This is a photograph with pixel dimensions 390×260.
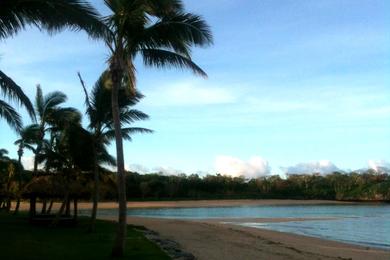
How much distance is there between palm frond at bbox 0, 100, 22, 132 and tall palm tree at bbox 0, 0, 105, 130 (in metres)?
1.71

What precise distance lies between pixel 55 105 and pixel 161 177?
239ft

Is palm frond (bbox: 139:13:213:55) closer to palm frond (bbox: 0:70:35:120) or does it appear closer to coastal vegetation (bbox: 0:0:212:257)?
coastal vegetation (bbox: 0:0:212:257)

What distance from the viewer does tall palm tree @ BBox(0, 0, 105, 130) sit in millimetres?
9789

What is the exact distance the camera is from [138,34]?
13.3 metres

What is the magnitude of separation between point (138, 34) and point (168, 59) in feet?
3.48

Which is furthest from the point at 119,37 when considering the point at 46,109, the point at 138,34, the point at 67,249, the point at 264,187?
the point at 264,187

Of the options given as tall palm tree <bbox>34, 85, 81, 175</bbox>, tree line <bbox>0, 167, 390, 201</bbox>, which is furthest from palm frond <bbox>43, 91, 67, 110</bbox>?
tree line <bbox>0, 167, 390, 201</bbox>

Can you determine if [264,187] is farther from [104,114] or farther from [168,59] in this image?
[168,59]

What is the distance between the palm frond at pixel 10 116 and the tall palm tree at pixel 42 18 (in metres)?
1.71

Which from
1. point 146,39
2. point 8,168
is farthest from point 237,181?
point 146,39

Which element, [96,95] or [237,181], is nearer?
[96,95]

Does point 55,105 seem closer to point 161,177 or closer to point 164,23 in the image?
point 164,23

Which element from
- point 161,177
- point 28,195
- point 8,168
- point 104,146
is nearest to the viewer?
point 104,146

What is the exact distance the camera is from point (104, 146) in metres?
25.8
